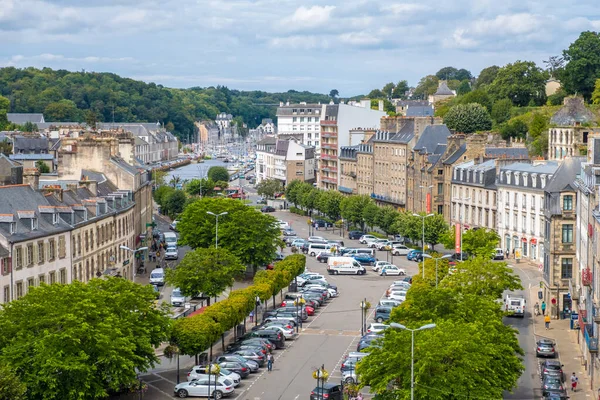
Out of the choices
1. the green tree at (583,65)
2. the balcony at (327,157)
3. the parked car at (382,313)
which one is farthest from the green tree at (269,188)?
the parked car at (382,313)

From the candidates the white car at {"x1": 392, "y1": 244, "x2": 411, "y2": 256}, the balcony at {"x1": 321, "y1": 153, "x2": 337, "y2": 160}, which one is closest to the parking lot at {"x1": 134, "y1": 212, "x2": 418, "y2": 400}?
the white car at {"x1": 392, "y1": 244, "x2": 411, "y2": 256}

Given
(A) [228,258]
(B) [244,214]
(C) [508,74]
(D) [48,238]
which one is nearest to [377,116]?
(C) [508,74]

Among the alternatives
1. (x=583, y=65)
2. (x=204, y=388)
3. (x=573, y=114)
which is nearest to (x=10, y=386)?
(x=204, y=388)

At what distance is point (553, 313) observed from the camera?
77000 millimetres

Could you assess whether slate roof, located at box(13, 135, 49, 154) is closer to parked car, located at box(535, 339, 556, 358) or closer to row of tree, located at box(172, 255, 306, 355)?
row of tree, located at box(172, 255, 306, 355)

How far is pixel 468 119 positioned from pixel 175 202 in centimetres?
4122

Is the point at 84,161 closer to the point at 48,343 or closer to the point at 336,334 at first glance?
the point at 336,334

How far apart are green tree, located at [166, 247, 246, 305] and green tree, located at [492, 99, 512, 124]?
292 feet

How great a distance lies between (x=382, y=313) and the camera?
76.2 metres

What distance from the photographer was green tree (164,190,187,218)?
5787 inches

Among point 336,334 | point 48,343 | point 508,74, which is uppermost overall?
point 508,74

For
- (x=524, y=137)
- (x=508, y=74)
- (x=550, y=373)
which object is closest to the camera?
(x=550, y=373)

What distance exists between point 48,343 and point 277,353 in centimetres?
2027

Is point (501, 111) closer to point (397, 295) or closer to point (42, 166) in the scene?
point (42, 166)
